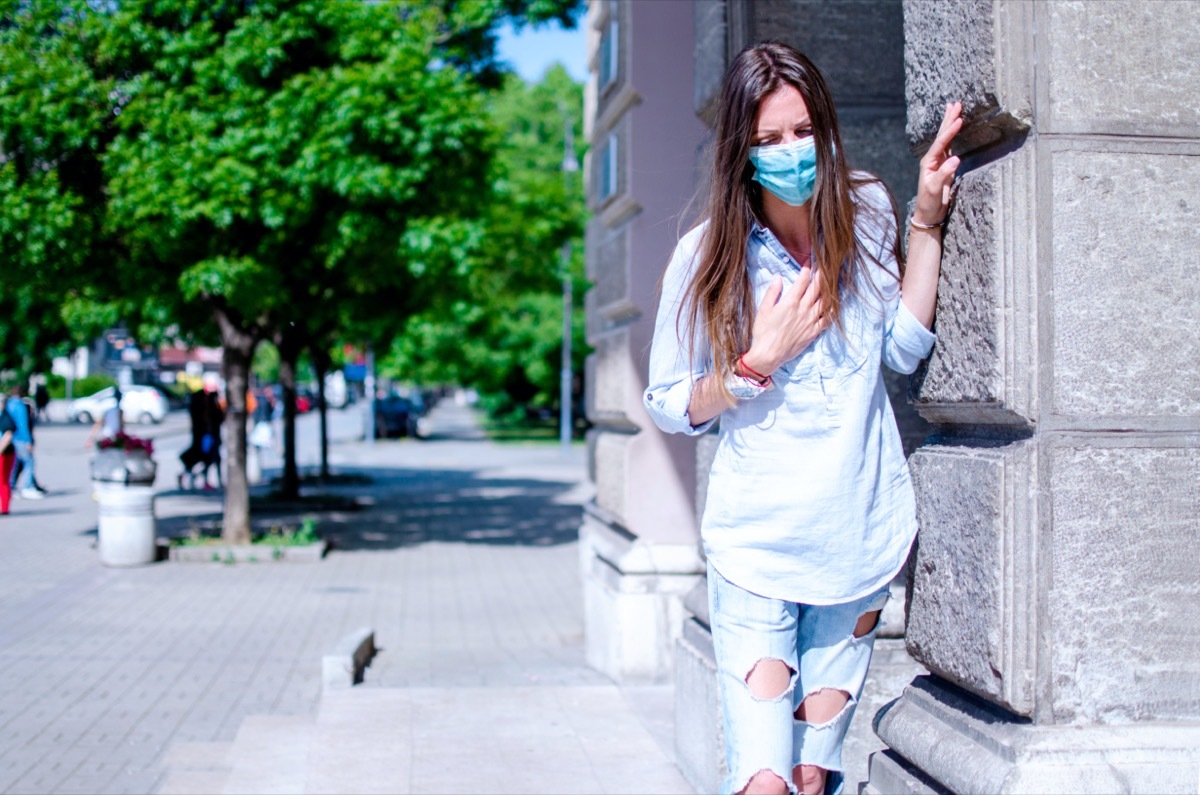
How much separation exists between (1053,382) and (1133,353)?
0.54ft

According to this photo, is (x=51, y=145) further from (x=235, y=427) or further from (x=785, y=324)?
(x=785, y=324)

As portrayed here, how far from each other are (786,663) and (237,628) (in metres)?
7.78

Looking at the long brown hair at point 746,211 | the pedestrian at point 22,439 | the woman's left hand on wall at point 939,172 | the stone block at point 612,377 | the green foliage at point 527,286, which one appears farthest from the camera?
the green foliage at point 527,286

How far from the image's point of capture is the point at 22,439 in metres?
19.0

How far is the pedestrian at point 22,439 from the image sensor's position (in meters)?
18.5

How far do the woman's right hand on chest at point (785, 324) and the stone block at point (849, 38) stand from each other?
2.06m

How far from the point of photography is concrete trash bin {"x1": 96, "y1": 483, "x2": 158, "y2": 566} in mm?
12836

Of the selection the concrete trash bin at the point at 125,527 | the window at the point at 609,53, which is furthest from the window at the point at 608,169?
the concrete trash bin at the point at 125,527

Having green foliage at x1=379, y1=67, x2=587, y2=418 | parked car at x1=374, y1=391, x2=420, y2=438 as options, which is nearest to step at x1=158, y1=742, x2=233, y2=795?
green foliage at x1=379, y1=67, x2=587, y2=418

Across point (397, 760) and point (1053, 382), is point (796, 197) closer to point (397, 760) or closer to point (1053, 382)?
point (1053, 382)

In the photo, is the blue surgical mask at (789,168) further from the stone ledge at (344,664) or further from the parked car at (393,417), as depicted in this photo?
the parked car at (393,417)

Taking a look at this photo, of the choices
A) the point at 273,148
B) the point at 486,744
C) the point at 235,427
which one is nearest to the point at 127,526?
the point at 235,427

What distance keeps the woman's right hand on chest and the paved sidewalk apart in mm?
3497

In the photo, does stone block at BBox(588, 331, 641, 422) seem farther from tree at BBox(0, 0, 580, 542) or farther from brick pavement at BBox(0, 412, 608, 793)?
tree at BBox(0, 0, 580, 542)
